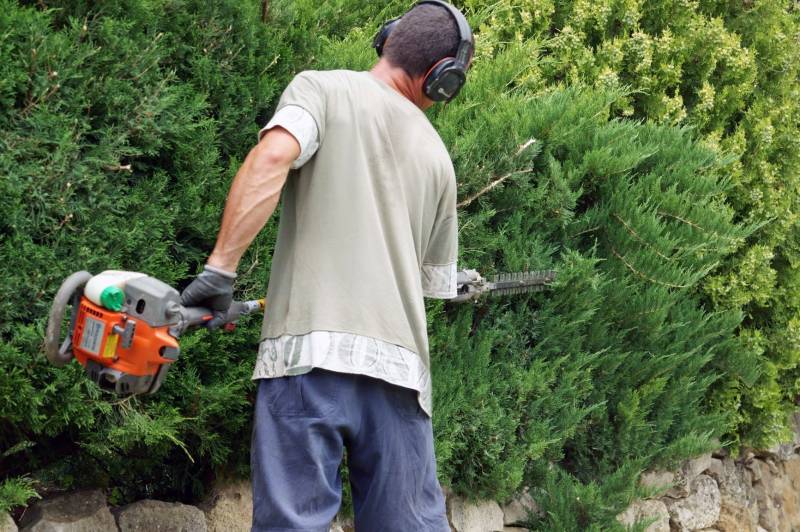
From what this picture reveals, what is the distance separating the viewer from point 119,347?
2469mm

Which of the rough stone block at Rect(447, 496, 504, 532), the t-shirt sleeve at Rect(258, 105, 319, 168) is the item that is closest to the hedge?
the rough stone block at Rect(447, 496, 504, 532)

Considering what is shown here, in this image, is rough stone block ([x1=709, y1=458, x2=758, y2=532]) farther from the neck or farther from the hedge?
the neck

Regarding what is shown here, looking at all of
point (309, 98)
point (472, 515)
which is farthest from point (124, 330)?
point (472, 515)

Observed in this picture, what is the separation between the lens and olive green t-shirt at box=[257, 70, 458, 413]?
2.78 m

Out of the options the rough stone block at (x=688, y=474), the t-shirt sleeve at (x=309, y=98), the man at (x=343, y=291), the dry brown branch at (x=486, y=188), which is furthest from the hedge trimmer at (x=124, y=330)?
the rough stone block at (x=688, y=474)

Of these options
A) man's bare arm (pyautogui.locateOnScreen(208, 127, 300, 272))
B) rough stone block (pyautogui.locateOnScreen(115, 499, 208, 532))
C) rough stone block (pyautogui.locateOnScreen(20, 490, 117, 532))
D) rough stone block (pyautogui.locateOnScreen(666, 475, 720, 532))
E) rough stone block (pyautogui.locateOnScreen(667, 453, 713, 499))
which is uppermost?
man's bare arm (pyautogui.locateOnScreen(208, 127, 300, 272))

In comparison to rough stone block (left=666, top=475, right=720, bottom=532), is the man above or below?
above

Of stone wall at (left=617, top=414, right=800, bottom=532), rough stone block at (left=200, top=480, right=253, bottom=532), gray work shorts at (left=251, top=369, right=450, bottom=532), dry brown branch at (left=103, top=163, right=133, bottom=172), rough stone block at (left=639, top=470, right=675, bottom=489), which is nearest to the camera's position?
gray work shorts at (left=251, top=369, right=450, bottom=532)

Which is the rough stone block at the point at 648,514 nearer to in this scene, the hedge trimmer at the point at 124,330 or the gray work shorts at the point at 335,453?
the gray work shorts at the point at 335,453

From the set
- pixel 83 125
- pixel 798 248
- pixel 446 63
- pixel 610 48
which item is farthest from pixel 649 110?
pixel 83 125

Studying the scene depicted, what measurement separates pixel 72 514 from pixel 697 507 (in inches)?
162

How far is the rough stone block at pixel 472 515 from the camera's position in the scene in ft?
14.6

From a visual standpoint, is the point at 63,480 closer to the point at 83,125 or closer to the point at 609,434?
the point at 83,125

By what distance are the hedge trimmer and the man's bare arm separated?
176 mm
